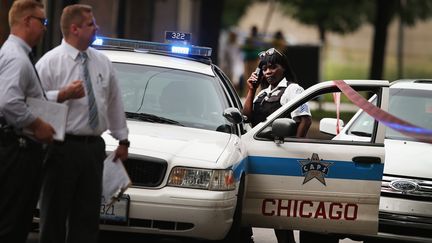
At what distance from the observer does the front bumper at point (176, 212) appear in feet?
24.9

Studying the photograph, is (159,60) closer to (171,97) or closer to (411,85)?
(171,97)

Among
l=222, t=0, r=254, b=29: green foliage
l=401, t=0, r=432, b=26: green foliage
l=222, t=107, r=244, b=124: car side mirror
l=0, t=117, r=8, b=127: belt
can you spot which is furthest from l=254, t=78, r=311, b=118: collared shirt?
l=222, t=0, r=254, b=29: green foliage

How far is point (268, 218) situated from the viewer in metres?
8.47

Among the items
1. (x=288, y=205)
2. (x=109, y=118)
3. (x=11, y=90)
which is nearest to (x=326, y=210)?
(x=288, y=205)

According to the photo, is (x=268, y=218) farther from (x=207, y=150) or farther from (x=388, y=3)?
(x=388, y=3)

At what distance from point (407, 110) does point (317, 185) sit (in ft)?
8.32

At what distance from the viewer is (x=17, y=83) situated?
625cm

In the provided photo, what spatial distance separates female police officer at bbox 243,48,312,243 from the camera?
9.44 m

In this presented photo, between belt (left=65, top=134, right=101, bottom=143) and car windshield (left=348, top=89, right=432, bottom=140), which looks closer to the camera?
belt (left=65, top=134, right=101, bottom=143)

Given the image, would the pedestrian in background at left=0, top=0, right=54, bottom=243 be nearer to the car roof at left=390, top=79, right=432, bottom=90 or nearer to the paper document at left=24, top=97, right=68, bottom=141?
the paper document at left=24, top=97, right=68, bottom=141

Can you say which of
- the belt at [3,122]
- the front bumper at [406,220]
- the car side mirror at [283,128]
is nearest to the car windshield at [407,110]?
the front bumper at [406,220]

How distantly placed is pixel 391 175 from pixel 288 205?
116cm

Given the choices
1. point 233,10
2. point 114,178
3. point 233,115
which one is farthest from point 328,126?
point 233,10

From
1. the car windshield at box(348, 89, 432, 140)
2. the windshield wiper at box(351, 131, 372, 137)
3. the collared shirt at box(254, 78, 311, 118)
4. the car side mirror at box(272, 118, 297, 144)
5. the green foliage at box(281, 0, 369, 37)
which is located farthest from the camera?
the green foliage at box(281, 0, 369, 37)
